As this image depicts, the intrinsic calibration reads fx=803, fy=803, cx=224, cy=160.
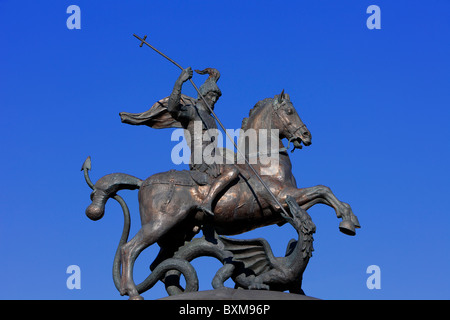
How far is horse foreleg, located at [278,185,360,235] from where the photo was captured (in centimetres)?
1284

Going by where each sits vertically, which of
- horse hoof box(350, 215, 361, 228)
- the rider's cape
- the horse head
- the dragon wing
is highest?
the rider's cape

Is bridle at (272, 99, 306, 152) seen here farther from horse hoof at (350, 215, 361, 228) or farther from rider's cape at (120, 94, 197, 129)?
horse hoof at (350, 215, 361, 228)

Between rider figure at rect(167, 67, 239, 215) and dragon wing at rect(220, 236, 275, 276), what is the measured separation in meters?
0.83

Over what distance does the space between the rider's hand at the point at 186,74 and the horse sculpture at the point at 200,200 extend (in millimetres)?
1452

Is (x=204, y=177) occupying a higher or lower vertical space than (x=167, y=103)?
lower

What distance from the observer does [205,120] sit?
13.9 metres

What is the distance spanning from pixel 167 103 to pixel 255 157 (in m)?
1.85

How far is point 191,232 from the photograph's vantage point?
13500 mm

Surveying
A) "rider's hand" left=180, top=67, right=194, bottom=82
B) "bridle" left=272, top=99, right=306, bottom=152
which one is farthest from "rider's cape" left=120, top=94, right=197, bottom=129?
"bridle" left=272, top=99, right=306, bottom=152

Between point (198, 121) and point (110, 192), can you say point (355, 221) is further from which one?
point (110, 192)
